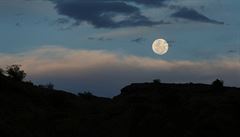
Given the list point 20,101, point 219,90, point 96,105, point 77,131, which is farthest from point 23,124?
point 219,90

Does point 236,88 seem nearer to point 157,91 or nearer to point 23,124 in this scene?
point 157,91

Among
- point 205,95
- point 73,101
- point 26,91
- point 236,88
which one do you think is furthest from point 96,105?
point 236,88

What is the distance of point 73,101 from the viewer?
242 ft

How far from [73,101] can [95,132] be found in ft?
53.2

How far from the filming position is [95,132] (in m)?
57.9

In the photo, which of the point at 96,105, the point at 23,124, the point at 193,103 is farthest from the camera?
the point at 96,105

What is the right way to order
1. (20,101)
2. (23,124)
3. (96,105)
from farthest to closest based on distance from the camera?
(96,105)
(20,101)
(23,124)

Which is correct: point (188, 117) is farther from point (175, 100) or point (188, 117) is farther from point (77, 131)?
point (77, 131)

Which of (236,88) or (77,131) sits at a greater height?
(236,88)

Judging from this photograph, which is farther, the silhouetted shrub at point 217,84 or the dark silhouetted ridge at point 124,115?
the silhouetted shrub at point 217,84

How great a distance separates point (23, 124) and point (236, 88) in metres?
31.6

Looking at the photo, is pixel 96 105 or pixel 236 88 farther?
pixel 236 88

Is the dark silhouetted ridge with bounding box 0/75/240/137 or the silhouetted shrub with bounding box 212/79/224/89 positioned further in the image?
the silhouetted shrub with bounding box 212/79/224/89

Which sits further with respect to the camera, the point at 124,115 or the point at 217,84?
the point at 217,84
